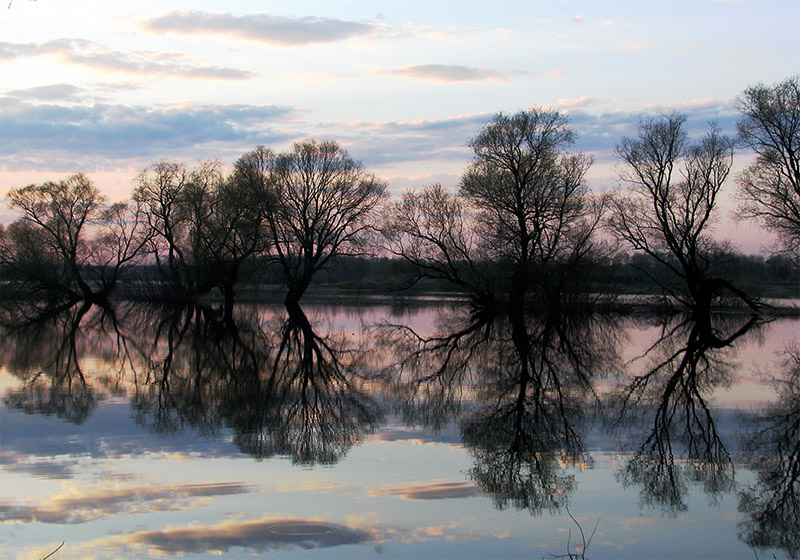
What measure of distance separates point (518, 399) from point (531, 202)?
76.4 ft

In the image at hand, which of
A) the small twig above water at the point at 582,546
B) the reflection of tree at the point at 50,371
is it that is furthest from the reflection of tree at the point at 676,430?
the reflection of tree at the point at 50,371

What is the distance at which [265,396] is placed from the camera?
11211 millimetres

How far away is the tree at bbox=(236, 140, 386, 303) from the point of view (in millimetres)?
41125

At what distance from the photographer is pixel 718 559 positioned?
502 centimetres

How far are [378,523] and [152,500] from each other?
207 cm

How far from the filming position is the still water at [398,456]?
212 inches

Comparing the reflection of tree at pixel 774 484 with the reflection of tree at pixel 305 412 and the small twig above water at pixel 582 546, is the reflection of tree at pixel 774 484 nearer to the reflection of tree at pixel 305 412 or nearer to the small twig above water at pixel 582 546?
the small twig above water at pixel 582 546

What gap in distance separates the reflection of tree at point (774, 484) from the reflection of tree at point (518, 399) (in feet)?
5.08

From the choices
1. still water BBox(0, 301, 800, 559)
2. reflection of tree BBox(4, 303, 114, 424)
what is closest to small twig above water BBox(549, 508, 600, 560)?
still water BBox(0, 301, 800, 559)

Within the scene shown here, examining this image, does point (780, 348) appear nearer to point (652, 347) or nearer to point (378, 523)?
point (652, 347)

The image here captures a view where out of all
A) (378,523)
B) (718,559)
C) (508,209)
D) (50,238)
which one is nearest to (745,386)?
(718,559)

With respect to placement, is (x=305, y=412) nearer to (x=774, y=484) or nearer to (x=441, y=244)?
(x=774, y=484)

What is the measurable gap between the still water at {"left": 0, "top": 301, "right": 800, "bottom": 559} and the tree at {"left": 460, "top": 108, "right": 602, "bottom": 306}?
1681 centimetres

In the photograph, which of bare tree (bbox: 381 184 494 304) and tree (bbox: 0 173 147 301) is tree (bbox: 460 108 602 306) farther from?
tree (bbox: 0 173 147 301)
